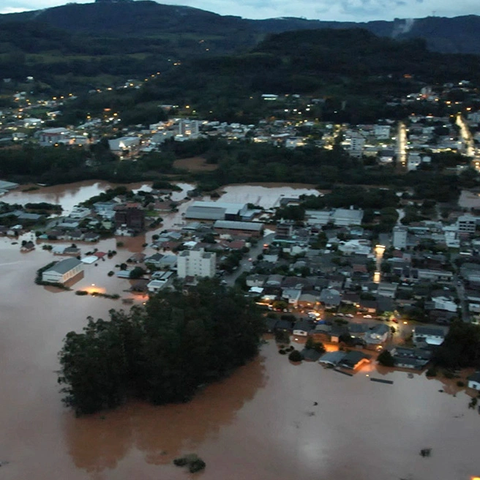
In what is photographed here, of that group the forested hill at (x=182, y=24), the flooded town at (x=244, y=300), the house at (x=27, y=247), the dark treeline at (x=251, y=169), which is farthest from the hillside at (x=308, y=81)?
the forested hill at (x=182, y=24)

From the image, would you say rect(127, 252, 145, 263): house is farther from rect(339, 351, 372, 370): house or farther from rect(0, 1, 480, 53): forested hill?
rect(0, 1, 480, 53): forested hill

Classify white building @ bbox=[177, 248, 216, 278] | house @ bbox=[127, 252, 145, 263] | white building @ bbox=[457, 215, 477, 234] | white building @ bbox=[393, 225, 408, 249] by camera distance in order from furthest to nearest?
white building @ bbox=[457, 215, 477, 234] < white building @ bbox=[393, 225, 408, 249] < house @ bbox=[127, 252, 145, 263] < white building @ bbox=[177, 248, 216, 278]

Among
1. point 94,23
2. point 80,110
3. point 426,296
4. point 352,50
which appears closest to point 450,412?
point 426,296

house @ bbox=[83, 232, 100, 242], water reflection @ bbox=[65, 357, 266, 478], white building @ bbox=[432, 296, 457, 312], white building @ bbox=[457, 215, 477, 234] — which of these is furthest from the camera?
white building @ bbox=[457, 215, 477, 234]

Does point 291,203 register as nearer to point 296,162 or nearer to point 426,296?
point 296,162

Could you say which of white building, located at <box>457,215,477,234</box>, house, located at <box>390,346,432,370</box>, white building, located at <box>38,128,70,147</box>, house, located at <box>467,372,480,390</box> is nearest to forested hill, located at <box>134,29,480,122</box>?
white building, located at <box>38,128,70,147</box>

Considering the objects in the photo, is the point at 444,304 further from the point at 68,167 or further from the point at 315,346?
the point at 68,167

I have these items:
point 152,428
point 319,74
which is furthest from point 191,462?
point 319,74
